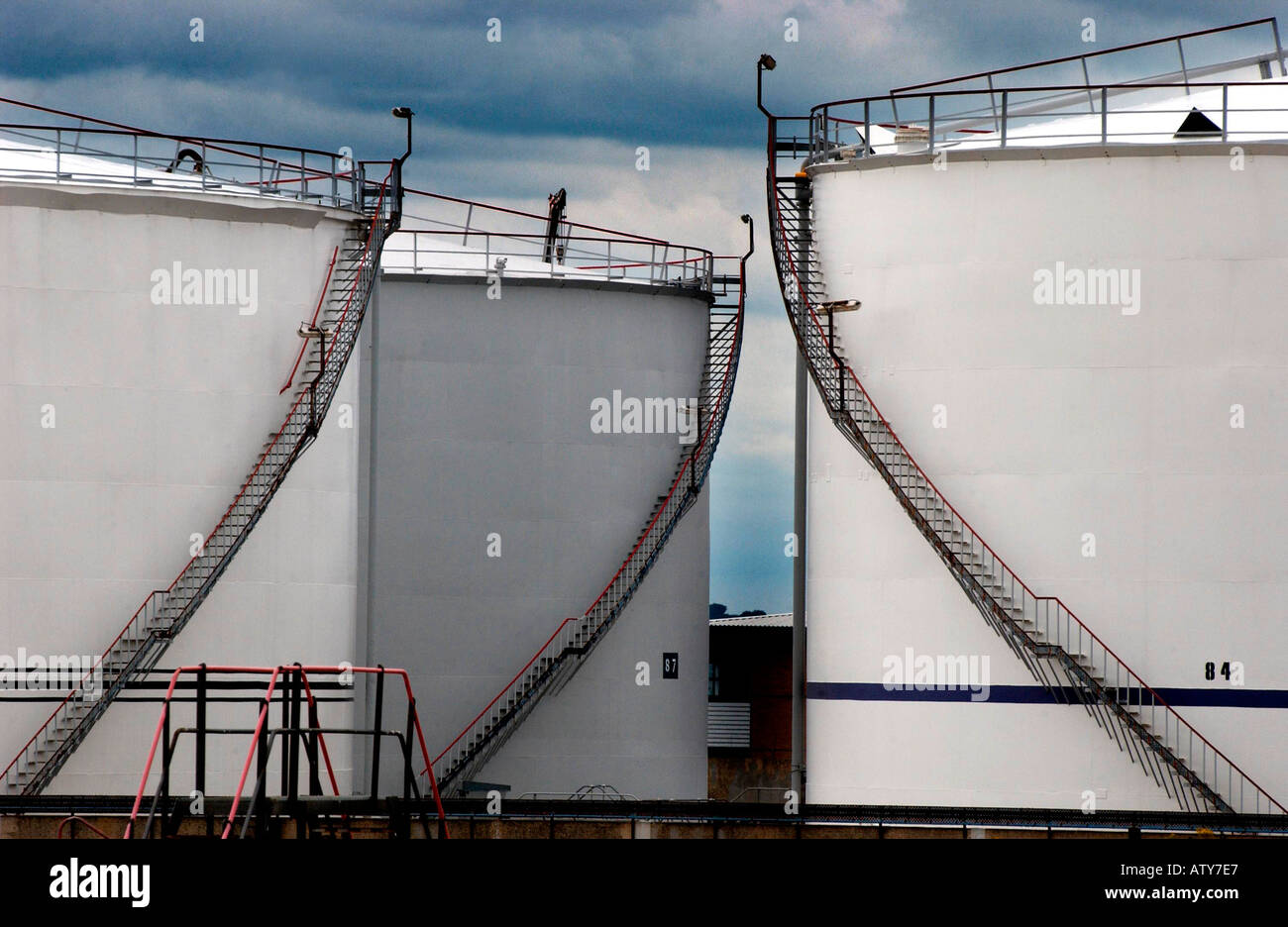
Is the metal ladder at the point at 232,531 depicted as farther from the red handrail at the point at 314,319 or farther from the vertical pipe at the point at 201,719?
the vertical pipe at the point at 201,719

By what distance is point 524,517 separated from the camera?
39.0 meters

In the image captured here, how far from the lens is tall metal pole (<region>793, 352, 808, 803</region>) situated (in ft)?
106

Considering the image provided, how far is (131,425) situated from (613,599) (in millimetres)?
11964

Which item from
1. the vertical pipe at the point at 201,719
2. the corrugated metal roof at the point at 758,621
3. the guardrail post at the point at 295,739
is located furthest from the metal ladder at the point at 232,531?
the corrugated metal roof at the point at 758,621

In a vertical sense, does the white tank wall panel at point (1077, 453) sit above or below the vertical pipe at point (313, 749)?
above

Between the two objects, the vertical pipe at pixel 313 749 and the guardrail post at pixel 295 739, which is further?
the vertical pipe at pixel 313 749

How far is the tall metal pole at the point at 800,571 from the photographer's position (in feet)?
106

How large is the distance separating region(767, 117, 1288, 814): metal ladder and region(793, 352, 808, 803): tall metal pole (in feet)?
4.60

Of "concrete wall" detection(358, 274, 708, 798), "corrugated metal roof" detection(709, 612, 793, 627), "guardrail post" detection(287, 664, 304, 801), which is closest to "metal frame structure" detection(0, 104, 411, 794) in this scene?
"concrete wall" detection(358, 274, 708, 798)

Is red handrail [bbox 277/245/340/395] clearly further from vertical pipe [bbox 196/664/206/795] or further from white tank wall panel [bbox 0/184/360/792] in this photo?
vertical pipe [bbox 196/664/206/795]

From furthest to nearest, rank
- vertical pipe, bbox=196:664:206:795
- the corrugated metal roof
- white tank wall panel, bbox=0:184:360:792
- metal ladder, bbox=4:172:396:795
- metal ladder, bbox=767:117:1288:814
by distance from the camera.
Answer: the corrugated metal roof < white tank wall panel, bbox=0:184:360:792 < metal ladder, bbox=4:172:396:795 < metal ladder, bbox=767:117:1288:814 < vertical pipe, bbox=196:664:206:795

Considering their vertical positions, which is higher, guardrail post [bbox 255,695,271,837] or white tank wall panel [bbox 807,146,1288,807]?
white tank wall panel [bbox 807,146,1288,807]

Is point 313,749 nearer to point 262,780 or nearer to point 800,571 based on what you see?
point 262,780

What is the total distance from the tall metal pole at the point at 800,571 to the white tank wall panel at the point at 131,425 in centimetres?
838
